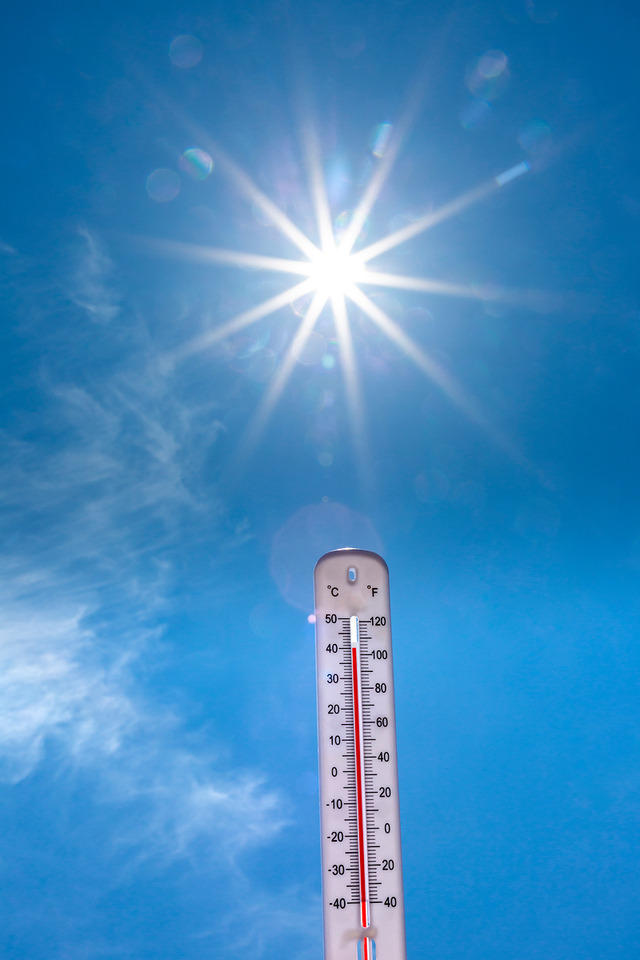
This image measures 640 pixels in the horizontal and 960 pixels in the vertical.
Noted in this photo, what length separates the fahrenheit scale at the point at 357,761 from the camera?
343 centimetres

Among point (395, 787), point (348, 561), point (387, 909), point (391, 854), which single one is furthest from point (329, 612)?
point (387, 909)

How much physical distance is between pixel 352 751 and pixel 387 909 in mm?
769

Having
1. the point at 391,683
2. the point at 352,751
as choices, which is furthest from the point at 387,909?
the point at 391,683

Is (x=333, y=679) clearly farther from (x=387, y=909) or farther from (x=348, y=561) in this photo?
(x=387, y=909)

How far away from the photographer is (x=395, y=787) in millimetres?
3625

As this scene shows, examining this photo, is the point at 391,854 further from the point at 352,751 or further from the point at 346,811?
the point at 352,751

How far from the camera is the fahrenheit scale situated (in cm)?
343

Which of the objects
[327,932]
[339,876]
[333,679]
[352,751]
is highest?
[333,679]

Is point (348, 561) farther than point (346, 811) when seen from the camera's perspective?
Yes

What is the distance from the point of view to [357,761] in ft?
11.9

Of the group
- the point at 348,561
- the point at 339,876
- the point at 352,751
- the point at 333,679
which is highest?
the point at 348,561

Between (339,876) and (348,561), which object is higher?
(348,561)

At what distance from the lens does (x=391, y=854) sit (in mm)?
3535

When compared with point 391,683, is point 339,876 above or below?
below
